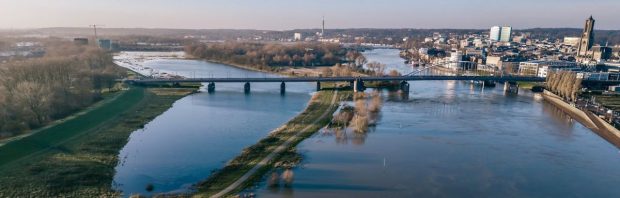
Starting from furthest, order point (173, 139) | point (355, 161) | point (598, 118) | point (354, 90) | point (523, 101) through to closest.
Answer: point (354, 90) < point (523, 101) < point (598, 118) < point (173, 139) < point (355, 161)

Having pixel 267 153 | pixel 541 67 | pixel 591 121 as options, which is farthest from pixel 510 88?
pixel 267 153

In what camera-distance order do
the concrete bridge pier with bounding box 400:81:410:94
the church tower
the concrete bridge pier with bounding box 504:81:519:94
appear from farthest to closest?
the church tower < the concrete bridge pier with bounding box 504:81:519:94 < the concrete bridge pier with bounding box 400:81:410:94

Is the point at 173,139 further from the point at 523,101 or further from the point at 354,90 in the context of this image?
the point at 523,101

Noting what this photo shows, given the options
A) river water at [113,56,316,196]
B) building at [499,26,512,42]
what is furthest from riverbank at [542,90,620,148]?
building at [499,26,512,42]

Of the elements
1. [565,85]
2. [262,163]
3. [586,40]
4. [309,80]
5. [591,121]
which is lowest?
[262,163]

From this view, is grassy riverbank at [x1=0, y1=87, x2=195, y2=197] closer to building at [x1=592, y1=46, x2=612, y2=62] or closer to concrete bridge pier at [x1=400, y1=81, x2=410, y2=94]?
concrete bridge pier at [x1=400, y1=81, x2=410, y2=94]

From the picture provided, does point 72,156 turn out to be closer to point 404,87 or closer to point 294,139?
point 294,139

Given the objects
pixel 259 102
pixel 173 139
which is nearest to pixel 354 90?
pixel 259 102
